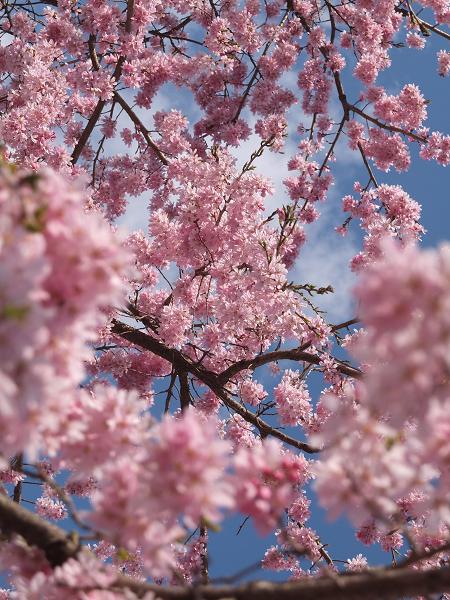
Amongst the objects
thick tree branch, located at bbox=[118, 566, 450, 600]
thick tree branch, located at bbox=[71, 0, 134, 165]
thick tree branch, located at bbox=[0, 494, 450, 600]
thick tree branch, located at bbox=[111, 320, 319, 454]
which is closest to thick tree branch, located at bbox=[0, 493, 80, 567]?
thick tree branch, located at bbox=[0, 494, 450, 600]

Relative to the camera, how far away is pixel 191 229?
634 centimetres

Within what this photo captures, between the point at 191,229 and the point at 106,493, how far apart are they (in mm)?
4572

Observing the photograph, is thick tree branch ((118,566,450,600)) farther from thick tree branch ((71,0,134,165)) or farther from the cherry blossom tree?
thick tree branch ((71,0,134,165))

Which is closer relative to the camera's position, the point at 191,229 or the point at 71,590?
the point at 71,590

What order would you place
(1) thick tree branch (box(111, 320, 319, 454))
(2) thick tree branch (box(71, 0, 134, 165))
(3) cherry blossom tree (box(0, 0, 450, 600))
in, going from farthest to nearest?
1. (2) thick tree branch (box(71, 0, 134, 165))
2. (1) thick tree branch (box(111, 320, 319, 454))
3. (3) cherry blossom tree (box(0, 0, 450, 600))

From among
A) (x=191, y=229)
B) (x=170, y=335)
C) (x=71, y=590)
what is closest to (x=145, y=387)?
(x=170, y=335)

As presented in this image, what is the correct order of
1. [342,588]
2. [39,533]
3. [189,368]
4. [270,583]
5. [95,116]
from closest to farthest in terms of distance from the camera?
[342,588] → [270,583] → [39,533] → [189,368] → [95,116]

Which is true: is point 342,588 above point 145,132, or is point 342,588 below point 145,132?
below

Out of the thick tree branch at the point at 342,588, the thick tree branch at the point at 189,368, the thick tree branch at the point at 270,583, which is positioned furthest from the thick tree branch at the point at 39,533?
the thick tree branch at the point at 189,368

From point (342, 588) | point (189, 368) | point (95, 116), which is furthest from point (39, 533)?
point (95, 116)

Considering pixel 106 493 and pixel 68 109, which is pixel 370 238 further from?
pixel 106 493

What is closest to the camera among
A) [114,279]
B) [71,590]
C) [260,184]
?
[114,279]

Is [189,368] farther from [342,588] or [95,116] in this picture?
[342,588]

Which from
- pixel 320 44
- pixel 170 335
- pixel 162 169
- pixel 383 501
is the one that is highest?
pixel 320 44
